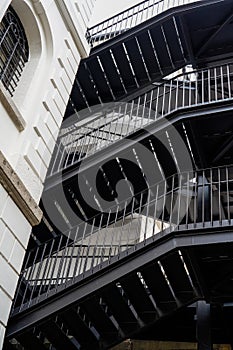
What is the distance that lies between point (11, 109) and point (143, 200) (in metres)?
4.78

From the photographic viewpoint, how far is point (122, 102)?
11664 millimetres

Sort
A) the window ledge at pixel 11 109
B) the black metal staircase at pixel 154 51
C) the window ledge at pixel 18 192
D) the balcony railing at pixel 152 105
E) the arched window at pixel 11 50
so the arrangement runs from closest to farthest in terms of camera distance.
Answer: the window ledge at pixel 18 192
the window ledge at pixel 11 109
the arched window at pixel 11 50
the balcony railing at pixel 152 105
the black metal staircase at pixel 154 51

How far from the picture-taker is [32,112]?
6918 mm

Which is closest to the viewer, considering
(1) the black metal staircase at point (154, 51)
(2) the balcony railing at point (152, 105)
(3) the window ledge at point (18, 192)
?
(3) the window ledge at point (18, 192)

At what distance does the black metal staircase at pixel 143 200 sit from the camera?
22.6 ft

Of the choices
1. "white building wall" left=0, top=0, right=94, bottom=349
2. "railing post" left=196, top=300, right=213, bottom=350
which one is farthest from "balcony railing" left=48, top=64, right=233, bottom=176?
"railing post" left=196, top=300, right=213, bottom=350

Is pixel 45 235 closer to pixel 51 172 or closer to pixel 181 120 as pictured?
pixel 51 172

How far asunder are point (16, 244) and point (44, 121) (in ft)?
7.50

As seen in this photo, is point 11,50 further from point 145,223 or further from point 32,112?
point 145,223

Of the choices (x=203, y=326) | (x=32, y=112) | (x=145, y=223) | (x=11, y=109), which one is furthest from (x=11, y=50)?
(x=203, y=326)

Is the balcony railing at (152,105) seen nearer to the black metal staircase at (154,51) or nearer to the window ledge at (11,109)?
the black metal staircase at (154,51)

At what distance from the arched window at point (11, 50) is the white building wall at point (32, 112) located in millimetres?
114

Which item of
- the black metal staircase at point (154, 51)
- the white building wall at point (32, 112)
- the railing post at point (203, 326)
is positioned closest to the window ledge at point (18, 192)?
the white building wall at point (32, 112)

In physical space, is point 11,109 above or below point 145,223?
above
